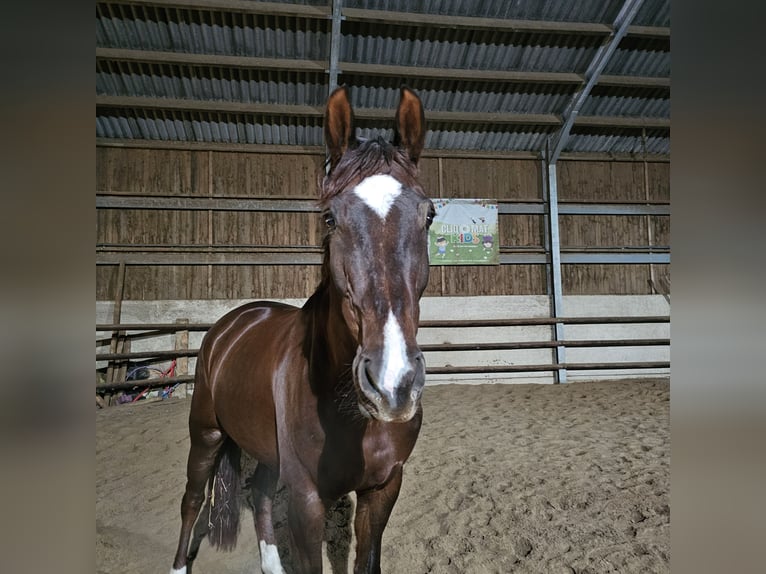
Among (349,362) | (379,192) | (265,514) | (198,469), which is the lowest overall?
(265,514)

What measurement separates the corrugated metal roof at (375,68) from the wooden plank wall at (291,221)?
409 millimetres

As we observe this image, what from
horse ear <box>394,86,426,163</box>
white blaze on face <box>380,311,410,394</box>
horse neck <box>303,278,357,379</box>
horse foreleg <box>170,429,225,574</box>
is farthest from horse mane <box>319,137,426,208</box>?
horse foreleg <box>170,429,225,574</box>

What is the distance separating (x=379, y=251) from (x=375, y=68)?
18.1ft

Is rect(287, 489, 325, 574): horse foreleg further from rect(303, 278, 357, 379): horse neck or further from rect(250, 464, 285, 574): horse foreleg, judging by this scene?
rect(250, 464, 285, 574): horse foreleg

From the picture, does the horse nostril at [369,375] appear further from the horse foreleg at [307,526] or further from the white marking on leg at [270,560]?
the white marking on leg at [270,560]

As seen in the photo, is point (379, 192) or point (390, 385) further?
point (379, 192)

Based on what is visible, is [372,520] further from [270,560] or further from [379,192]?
[379,192]

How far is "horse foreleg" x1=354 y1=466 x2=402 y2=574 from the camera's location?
146 cm

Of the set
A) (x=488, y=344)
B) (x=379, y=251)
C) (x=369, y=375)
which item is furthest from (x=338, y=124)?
(x=488, y=344)

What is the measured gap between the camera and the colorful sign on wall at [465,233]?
6.82m

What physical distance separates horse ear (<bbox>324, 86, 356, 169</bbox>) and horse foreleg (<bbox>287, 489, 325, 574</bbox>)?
0.98 metres

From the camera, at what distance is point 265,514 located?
221 cm
